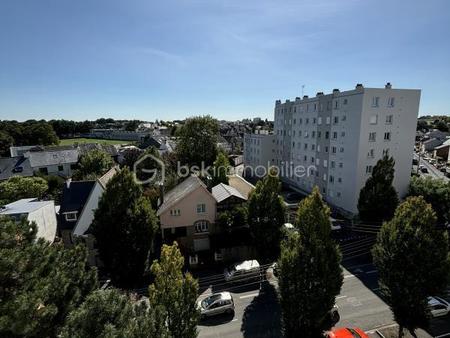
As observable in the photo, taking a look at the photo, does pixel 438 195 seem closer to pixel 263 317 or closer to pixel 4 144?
pixel 263 317

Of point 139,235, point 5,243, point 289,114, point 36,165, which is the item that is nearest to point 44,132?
point 36,165

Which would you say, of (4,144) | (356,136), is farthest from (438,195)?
(4,144)

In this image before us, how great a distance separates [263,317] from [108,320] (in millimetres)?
14422

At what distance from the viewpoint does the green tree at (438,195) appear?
3014 cm

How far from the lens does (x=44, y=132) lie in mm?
105812

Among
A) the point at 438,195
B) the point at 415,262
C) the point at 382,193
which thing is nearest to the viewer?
the point at 415,262

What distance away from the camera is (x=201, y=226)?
93.4ft

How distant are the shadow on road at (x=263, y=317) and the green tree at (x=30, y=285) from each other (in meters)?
11.6

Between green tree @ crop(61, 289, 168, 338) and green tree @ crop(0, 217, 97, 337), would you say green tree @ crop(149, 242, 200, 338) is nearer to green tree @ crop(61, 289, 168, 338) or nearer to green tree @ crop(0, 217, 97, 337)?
green tree @ crop(61, 289, 168, 338)

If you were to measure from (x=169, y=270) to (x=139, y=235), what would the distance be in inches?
333

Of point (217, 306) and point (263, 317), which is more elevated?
point (217, 306)

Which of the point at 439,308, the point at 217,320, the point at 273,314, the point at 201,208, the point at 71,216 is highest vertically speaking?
the point at 201,208

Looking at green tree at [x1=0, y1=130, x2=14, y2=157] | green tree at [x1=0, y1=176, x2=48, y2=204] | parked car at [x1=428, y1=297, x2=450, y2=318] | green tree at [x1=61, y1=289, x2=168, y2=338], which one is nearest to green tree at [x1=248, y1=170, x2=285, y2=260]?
parked car at [x1=428, y1=297, x2=450, y2=318]

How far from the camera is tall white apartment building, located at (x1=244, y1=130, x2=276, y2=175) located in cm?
6219
